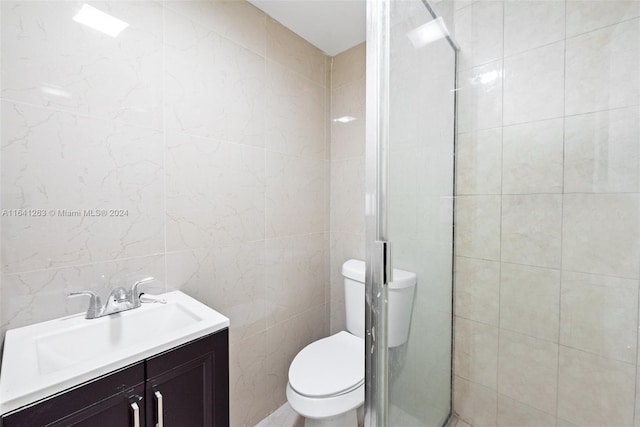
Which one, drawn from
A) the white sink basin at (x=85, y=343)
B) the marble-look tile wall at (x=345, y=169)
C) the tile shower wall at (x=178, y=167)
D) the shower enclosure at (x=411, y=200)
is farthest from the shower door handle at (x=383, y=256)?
the marble-look tile wall at (x=345, y=169)

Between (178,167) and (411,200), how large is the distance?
970 millimetres

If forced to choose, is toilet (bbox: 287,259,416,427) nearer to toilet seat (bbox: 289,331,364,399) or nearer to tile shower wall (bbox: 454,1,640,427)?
toilet seat (bbox: 289,331,364,399)

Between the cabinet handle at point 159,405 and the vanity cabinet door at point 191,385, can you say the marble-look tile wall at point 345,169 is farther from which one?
the cabinet handle at point 159,405

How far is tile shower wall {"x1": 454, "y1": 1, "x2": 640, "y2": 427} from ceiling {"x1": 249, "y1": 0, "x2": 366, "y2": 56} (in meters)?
0.70

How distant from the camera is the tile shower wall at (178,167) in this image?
88cm

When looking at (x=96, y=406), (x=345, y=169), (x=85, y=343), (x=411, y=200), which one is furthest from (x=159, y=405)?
(x=345, y=169)

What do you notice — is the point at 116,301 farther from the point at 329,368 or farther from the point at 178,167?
the point at 329,368

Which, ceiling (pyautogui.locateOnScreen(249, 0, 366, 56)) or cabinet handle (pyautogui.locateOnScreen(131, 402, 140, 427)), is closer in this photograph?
cabinet handle (pyautogui.locateOnScreen(131, 402, 140, 427))

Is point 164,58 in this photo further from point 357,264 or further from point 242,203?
point 357,264

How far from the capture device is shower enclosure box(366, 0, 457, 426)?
0.74 metres

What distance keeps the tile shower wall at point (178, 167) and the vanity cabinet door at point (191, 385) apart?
399 millimetres

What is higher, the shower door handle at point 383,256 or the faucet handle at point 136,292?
the shower door handle at point 383,256

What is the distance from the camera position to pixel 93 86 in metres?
0.98

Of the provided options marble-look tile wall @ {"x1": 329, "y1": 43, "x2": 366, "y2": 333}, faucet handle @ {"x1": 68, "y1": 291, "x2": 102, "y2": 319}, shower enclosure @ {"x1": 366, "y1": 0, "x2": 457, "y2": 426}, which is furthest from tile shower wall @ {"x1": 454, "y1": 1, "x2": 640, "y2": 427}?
faucet handle @ {"x1": 68, "y1": 291, "x2": 102, "y2": 319}
